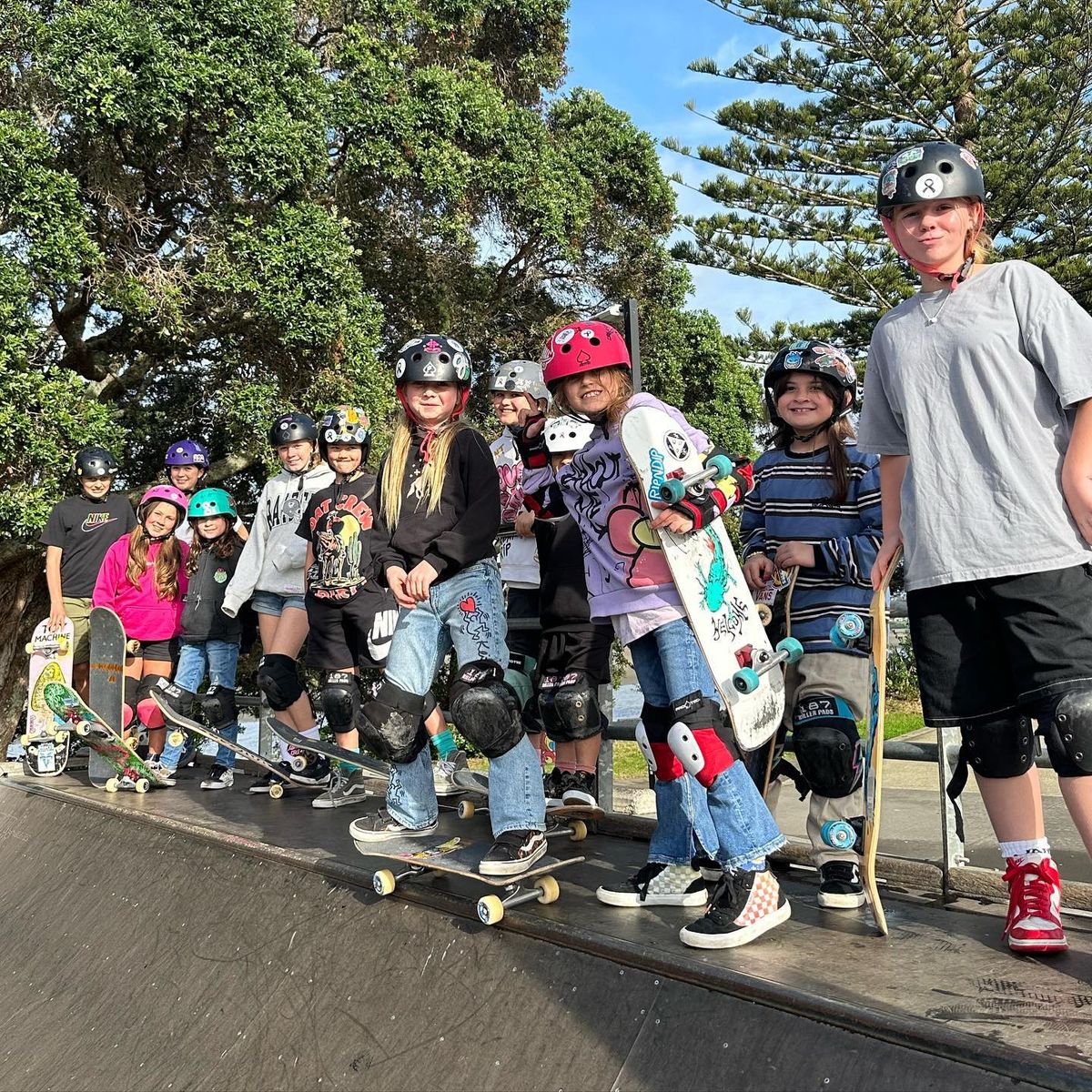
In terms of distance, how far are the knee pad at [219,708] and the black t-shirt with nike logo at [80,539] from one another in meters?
1.85

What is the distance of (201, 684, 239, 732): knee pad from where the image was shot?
6.35m

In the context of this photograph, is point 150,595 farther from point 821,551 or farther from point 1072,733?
point 1072,733

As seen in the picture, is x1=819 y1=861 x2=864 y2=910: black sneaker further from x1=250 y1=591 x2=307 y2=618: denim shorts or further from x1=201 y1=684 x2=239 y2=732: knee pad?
x1=201 y1=684 x2=239 y2=732: knee pad

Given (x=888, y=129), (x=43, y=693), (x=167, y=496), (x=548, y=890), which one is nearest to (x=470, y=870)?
(x=548, y=890)

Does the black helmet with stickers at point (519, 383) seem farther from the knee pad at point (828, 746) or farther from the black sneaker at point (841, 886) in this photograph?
the black sneaker at point (841, 886)

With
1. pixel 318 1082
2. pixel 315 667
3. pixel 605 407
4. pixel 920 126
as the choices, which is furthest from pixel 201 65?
pixel 920 126

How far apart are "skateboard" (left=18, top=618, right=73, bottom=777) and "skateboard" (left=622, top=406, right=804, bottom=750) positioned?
569cm

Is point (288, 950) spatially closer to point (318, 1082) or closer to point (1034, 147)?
point (318, 1082)

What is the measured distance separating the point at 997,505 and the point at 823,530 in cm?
99

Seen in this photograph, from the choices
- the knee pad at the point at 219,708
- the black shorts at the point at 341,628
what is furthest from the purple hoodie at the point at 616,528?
the knee pad at the point at 219,708

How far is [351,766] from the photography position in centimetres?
559

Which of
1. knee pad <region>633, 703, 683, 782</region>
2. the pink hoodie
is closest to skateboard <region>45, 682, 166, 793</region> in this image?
the pink hoodie

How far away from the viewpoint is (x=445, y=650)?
389 centimetres

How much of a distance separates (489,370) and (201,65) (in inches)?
287
